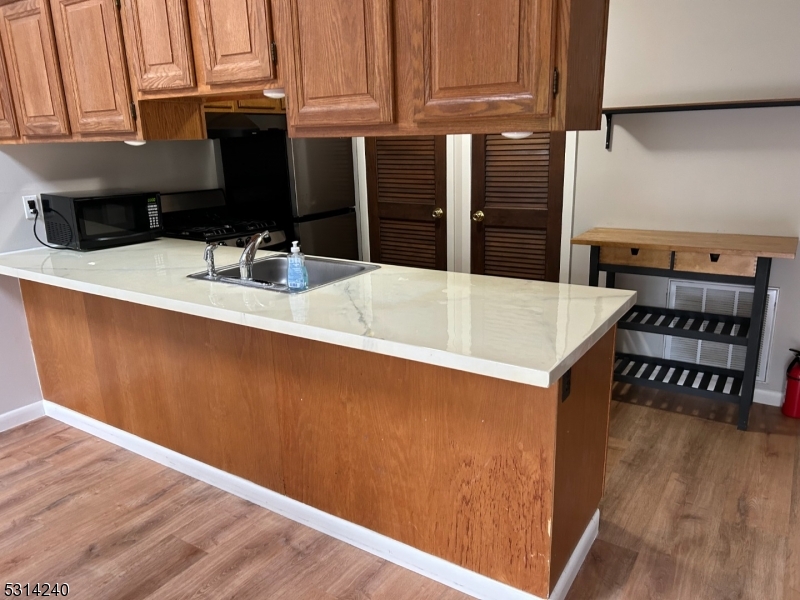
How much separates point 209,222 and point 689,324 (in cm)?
273

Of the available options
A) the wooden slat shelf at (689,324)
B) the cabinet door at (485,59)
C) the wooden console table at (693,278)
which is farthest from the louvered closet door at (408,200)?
the cabinet door at (485,59)

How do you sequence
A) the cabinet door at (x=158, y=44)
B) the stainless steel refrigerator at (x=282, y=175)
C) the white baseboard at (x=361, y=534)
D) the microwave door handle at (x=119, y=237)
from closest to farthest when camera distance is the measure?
the white baseboard at (x=361, y=534), the cabinet door at (x=158, y=44), the microwave door handle at (x=119, y=237), the stainless steel refrigerator at (x=282, y=175)

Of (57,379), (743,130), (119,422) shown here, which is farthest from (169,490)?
(743,130)

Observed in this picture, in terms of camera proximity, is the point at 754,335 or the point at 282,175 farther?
the point at 282,175

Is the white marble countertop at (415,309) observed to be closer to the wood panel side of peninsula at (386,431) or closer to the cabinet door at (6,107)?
the wood panel side of peninsula at (386,431)

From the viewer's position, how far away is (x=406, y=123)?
174 centimetres

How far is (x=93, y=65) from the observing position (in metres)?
2.36

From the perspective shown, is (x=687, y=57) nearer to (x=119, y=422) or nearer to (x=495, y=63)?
(x=495, y=63)

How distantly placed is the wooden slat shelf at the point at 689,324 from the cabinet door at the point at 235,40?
214 centimetres

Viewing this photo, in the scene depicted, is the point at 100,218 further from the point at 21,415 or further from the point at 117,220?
the point at 21,415

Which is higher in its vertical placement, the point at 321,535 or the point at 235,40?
the point at 235,40

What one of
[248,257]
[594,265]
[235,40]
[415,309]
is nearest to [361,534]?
[415,309]

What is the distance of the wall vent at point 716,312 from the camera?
303 centimetres

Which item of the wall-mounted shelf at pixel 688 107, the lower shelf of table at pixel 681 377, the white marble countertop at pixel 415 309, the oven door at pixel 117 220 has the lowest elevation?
the lower shelf of table at pixel 681 377
